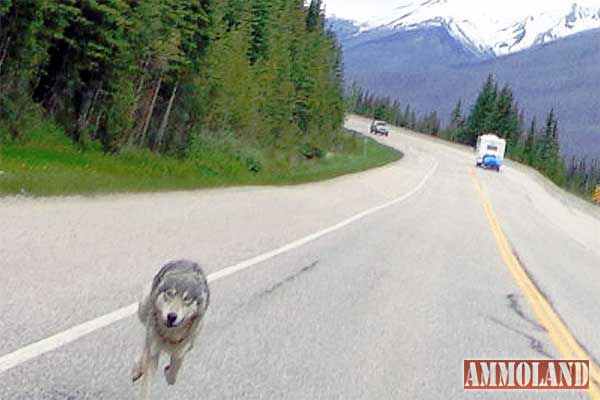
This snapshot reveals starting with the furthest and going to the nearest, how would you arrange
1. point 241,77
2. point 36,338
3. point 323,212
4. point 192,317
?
point 241,77
point 323,212
point 36,338
point 192,317

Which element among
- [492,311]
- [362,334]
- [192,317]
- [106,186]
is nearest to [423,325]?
[362,334]

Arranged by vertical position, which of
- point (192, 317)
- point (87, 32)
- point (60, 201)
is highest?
point (87, 32)

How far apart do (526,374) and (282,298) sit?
2.53m

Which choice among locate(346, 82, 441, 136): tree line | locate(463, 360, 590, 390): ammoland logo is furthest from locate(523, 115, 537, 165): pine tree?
locate(463, 360, 590, 390): ammoland logo

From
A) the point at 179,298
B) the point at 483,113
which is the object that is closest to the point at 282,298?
the point at 179,298

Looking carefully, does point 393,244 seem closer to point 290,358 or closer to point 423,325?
point 423,325

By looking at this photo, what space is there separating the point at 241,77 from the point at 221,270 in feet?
125

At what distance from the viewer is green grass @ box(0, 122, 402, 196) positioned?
635 inches

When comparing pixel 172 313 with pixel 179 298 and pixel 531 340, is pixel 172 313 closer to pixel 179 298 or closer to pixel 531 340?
pixel 179 298

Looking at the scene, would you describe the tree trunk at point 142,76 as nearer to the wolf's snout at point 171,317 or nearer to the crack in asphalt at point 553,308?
the crack in asphalt at point 553,308

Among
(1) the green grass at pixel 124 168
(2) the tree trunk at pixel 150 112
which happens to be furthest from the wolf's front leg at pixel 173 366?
(2) the tree trunk at pixel 150 112

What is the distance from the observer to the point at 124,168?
26047 mm

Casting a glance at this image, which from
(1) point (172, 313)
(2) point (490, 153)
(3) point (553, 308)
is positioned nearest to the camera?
(1) point (172, 313)

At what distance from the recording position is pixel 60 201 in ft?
46.4
